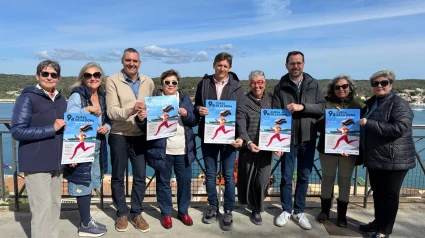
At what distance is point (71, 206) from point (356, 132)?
3954 mm

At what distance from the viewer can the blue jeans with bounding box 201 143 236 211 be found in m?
3.51

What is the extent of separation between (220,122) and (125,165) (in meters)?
1.23

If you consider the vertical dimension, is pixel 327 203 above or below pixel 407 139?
below

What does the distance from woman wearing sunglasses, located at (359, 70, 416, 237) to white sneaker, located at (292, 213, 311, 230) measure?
72cm

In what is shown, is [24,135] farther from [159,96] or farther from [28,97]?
[159,96]

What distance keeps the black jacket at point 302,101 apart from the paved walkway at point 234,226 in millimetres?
1126

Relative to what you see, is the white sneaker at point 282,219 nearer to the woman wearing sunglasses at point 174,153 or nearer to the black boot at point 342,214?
the black boot at point 342,214

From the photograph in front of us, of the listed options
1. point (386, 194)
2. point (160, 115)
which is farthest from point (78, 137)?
point (386, 194)

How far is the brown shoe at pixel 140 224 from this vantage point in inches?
135

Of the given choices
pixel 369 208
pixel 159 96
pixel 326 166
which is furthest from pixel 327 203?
pixel 159 96

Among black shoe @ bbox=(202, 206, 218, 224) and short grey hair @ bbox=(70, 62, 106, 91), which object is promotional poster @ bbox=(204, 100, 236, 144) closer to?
black shoe @ bbox=(202, 206, 218, 224)

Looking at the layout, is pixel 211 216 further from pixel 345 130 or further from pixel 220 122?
pixel 345 130

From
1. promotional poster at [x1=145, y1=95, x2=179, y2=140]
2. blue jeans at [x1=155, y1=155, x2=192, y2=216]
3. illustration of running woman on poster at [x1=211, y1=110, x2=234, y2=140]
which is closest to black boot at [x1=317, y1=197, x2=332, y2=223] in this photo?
illustration of running woman on poster at [x1=211, y1=110, x2=234, y2=140]

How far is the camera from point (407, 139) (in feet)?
10.1
